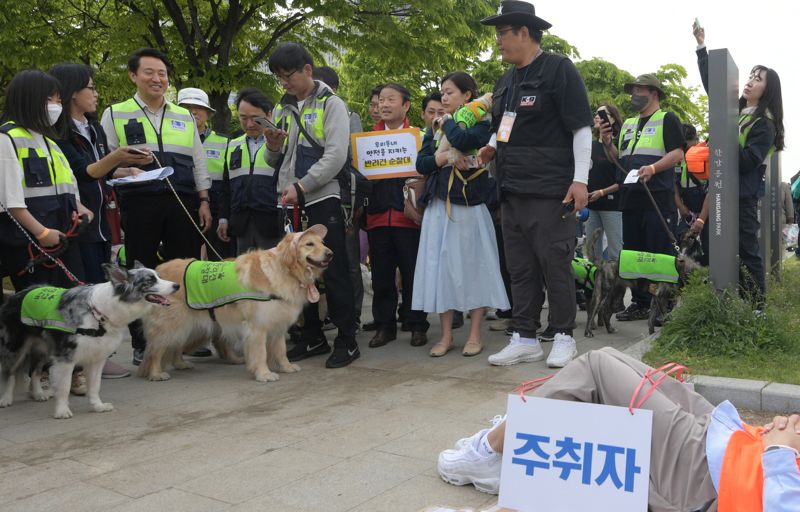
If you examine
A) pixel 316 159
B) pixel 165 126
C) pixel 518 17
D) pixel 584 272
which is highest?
pixel 518 17

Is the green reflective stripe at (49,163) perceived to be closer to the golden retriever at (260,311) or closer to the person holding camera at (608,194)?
the golden retriever at (260,311)

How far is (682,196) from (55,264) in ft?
22.7

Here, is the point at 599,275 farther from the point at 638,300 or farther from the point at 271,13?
the point at 271,13

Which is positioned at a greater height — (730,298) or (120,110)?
(120,110)

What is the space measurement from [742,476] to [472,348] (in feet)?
12.2

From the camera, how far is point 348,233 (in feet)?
23.4

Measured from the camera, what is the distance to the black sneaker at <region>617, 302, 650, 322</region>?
24.4 ft

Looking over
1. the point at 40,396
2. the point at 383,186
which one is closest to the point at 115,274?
the point at 40,396

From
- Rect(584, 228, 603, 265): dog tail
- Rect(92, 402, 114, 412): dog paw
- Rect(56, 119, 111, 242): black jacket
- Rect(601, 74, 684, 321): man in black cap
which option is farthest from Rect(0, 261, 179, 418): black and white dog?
Rect(601, 74, 684, 321): man in black cap

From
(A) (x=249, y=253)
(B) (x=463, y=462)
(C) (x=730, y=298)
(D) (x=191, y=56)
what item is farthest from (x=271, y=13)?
(B) (x=463, y=462)

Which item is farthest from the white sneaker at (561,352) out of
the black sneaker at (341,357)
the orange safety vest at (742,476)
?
the orange safety vest at (742,476)

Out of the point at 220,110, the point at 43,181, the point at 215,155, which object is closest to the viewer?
the point at 43,181

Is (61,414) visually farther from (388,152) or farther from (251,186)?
(388,152)

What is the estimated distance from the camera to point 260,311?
5652 millimetres
